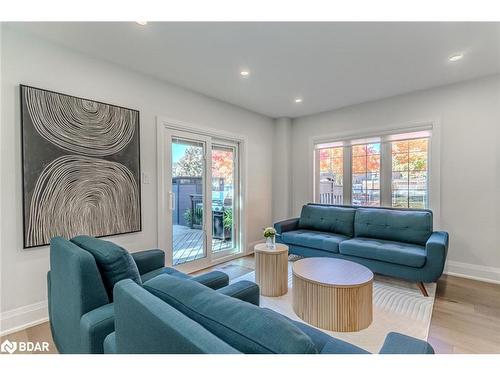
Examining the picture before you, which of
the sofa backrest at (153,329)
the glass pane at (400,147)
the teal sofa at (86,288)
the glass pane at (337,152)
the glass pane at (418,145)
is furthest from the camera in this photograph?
A: the glass pane at (337,152)

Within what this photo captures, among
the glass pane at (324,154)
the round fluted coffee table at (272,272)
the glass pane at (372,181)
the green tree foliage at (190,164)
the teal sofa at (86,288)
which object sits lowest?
the round fluted coffee table at (272,272)

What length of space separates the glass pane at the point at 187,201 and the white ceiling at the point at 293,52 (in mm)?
907

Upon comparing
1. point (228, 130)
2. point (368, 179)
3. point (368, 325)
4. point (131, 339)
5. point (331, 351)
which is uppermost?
point (228, 130)

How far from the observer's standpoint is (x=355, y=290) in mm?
2051

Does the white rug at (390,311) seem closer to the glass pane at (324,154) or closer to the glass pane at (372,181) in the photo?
the glass pane at (372,181)

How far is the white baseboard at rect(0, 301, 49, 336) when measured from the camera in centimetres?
210

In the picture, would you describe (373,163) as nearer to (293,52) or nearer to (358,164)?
(358,164)

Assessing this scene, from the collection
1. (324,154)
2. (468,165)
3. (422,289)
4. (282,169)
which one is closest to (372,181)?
(324,154)

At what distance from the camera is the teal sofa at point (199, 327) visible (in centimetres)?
73

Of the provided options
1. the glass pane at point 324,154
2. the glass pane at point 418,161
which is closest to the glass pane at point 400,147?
the glass pane at point 418,161

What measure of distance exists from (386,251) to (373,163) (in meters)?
1.75
